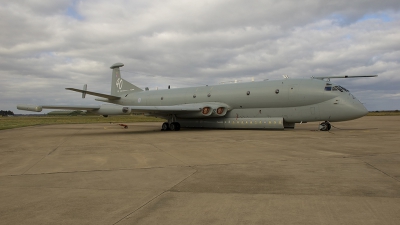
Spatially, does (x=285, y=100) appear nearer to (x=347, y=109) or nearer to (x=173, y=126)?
(x=347, y=109)

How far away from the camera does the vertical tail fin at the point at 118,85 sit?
3080 cm

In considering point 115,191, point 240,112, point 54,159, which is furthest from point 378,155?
point 240,112

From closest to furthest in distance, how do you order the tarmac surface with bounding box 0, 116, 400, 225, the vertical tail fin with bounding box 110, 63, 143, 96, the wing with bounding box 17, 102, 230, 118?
the tarmac surface with bounding box 0, 116, 400, 225
the wing with bounding box 17, 102, 230, 118
the vertical tail fin with bounding box 110, 63, 143, 96

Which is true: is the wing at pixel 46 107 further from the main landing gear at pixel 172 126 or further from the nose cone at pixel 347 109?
the nose cone at pixel 347 109

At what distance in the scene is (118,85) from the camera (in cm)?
3130

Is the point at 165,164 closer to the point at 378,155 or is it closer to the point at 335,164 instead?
the point at 335,164

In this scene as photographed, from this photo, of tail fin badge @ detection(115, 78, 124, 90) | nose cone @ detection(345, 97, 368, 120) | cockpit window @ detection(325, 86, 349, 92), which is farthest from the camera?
tail fin badge @ detection(115, 78, 124, 90)

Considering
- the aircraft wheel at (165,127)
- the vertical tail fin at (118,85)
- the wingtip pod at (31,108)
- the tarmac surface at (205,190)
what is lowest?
the tarmac surface at (205,190)

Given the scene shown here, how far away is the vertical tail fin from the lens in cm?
3080

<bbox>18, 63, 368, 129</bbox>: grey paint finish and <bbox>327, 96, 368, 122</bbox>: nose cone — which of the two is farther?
<bbox>18, 63, 368, 129</bbox>: grey paint finish

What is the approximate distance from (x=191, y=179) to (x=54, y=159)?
488 centimetres

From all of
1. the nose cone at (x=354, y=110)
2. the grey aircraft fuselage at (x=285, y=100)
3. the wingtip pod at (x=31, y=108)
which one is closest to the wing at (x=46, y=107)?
the wingtip pod at (x=31, y=108)

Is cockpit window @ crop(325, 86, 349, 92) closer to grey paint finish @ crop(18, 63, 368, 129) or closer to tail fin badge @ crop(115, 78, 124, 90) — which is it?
grey paint finish @ crop(18, 63, 368, 129)

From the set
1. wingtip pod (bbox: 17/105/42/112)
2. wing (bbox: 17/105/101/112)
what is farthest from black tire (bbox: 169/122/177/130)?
wingtip pod (bbox: 17/105/42/112)
